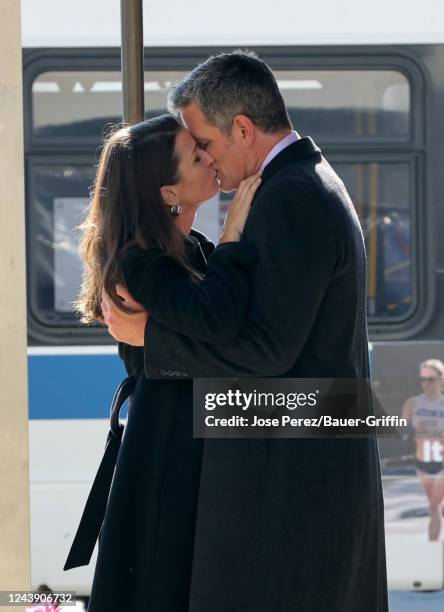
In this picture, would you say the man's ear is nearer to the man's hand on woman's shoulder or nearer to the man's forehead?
the man's forehead

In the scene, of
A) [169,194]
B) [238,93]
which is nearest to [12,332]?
[169,194]

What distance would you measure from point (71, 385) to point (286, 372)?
8.44 ft

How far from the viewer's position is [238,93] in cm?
202

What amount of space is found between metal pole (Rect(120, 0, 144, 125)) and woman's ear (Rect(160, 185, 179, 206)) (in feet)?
1.04

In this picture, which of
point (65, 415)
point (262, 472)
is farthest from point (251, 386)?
point (65, 415)

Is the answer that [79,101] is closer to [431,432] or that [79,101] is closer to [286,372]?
[431,432]

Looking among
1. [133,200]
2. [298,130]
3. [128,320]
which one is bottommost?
[128,320]

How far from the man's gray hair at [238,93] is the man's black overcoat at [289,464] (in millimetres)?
99

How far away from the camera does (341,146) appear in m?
4.41

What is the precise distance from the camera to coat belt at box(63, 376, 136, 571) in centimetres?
216

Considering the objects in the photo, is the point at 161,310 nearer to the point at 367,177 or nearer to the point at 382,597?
the point at 382,597

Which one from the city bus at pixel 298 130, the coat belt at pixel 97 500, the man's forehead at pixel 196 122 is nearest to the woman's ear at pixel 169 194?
the man's forehead at pixel 196 122

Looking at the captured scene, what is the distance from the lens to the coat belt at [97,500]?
2156 mm

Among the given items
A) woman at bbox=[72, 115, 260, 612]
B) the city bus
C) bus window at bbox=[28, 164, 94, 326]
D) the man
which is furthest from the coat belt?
bus window at bbox=[28, 164, 94, 326]
